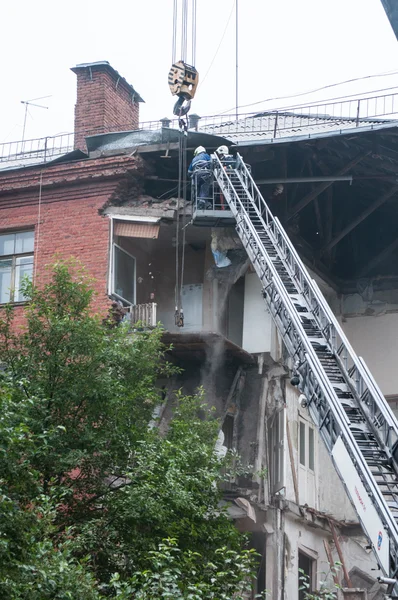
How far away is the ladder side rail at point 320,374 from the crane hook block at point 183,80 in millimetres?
2774

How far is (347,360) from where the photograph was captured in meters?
15.7

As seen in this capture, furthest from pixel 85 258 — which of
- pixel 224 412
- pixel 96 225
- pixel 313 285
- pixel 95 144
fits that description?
pixel 313 285

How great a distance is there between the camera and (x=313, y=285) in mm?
16734

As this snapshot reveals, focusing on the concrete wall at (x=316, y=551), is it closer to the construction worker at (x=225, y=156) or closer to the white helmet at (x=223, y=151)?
the construction worker at (x=225, y=156)

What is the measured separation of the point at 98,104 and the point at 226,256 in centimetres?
526

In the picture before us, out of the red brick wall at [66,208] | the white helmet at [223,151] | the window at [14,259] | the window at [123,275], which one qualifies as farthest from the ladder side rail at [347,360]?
the window at [14,259]

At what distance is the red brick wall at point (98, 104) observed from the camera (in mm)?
23062

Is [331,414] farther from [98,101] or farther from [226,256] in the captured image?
[98,101]

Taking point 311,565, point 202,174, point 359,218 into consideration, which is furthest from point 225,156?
point 311,565

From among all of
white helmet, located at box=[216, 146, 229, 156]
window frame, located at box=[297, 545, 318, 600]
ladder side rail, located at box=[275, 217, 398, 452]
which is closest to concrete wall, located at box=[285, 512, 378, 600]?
window frame, located at box=[297, 545, 318, 600]

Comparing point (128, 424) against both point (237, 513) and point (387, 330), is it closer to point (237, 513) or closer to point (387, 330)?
point (237, 513)

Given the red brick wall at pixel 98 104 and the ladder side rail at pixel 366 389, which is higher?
the red brick wall at pixel 98 104

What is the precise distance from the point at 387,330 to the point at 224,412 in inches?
240

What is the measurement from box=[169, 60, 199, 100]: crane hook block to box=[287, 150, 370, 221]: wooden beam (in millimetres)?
3321
